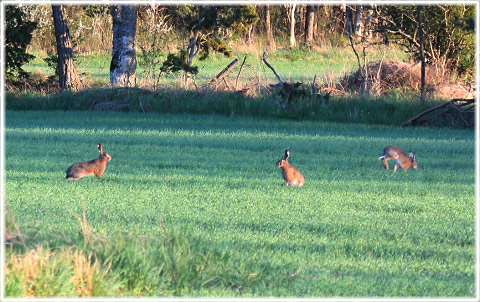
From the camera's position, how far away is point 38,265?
4945mm

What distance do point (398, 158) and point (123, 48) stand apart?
43.2 ft

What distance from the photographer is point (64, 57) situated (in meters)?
21.9

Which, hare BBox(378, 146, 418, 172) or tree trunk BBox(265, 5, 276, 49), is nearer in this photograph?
hare BBox(378, 146, 418, 172)

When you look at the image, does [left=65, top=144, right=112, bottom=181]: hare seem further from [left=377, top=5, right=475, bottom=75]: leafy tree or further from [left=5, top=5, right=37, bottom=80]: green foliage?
[left=377, top=5, right=475, bottom=75]: leafy tree

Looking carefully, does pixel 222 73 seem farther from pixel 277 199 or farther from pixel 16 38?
pixel 277 199

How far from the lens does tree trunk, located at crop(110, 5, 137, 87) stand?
22.1 metres

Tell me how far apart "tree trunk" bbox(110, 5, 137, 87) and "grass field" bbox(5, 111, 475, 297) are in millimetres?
6366

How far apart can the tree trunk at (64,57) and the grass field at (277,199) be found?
590 centimetres

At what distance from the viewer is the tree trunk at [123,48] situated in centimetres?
2208

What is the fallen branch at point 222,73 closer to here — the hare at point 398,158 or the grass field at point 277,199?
the grass field at point 277,199

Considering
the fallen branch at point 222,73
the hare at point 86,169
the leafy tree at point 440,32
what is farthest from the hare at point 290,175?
the leafy tree at point 440,32

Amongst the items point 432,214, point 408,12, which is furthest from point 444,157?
point 408,12

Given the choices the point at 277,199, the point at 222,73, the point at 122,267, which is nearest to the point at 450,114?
the point at 222,73

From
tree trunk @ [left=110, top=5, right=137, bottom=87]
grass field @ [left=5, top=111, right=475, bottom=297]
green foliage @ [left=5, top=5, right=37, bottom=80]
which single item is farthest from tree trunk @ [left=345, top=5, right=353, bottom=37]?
grass field @ [left=5, top=111, right=475, bottom=297]
